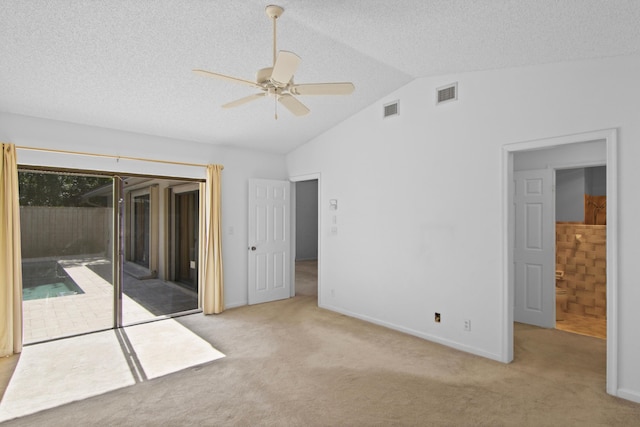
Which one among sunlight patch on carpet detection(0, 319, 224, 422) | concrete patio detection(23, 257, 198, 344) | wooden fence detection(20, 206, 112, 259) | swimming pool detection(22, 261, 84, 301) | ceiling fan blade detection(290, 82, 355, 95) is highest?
ceiling fan blade detection(290, 82, 355, 95)

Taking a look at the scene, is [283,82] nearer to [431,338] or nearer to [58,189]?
[431,338]

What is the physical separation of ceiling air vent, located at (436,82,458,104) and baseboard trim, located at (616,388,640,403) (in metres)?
2.90

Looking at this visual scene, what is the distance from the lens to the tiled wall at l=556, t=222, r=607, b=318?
4.69 meters

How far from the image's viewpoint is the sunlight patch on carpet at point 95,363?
2730 mm

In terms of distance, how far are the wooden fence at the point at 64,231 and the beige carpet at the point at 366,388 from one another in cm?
179

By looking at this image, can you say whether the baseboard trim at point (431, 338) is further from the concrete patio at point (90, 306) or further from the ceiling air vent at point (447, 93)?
the ceiling air vent at point (447, 93)

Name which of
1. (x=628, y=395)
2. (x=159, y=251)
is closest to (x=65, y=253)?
(x=159, y=251)

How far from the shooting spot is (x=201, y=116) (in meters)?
4.13

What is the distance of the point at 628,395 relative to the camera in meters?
2.67

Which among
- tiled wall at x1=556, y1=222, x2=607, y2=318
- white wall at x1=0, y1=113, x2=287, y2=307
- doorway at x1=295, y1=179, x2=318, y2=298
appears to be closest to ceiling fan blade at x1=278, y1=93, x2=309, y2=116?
white wall at x1=0, y1=113, x2=287, y2=307

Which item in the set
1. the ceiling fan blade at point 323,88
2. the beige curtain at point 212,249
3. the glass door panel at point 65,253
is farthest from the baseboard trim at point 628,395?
the glass door panel at point 65,253

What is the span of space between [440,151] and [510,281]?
4.90ft

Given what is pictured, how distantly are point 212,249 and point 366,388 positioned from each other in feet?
9.70

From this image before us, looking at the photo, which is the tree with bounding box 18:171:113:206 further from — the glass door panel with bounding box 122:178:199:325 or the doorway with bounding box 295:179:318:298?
the doorway with bounding box 295:179:318:298
